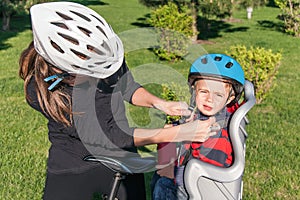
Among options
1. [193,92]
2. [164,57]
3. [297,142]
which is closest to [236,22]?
[164,57]

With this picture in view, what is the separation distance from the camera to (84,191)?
2.82 m

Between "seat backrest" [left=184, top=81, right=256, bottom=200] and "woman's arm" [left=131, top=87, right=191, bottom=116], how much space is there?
0.52m

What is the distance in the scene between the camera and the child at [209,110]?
245cm

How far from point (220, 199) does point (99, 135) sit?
66 cm

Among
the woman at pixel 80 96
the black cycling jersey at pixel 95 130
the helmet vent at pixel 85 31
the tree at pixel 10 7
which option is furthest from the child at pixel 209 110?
the tree at pixel 10 7

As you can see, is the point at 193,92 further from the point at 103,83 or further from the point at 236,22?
the point at 236,22

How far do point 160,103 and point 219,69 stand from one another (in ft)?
1.74

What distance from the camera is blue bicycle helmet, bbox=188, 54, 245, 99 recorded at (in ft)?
8.32

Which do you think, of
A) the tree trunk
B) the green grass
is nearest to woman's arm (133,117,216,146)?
the green grass

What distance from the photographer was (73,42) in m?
2.27

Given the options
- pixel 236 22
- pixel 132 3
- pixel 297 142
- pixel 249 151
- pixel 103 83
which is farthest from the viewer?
pixel 132 3

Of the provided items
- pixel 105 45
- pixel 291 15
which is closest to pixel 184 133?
pixel 105 45

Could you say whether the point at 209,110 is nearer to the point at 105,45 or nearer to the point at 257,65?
the point at 105,45

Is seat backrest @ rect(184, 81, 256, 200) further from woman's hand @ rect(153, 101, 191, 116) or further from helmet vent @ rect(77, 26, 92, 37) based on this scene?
helmet vent @ rect(77, 26, 92, 37)
